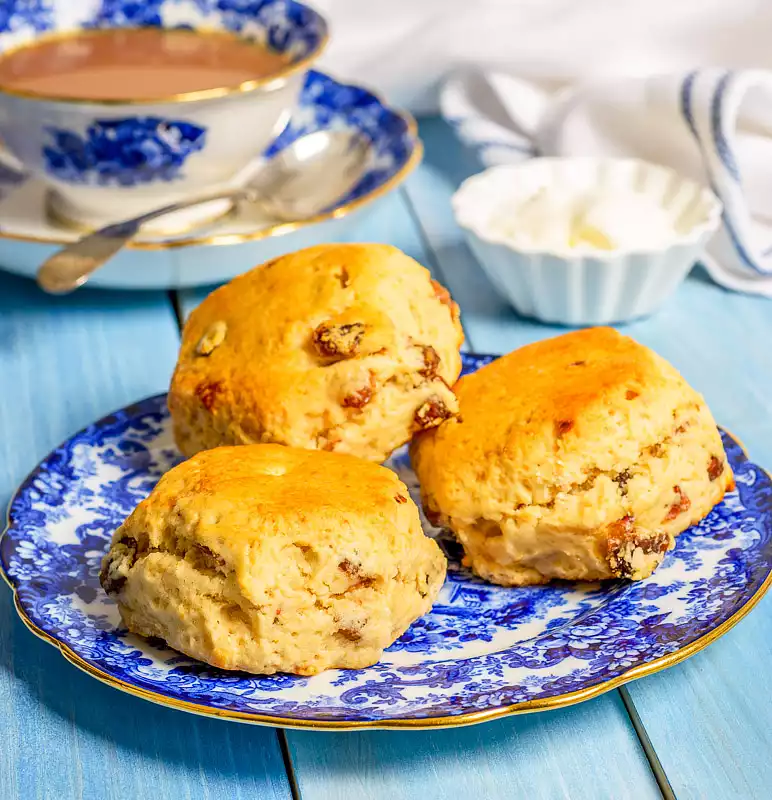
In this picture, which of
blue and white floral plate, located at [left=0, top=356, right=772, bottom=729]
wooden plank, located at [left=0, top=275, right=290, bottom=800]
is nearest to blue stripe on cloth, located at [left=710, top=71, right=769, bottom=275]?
blue and white floral plate, located at [left=0, top=356, right=772, bottom=729]

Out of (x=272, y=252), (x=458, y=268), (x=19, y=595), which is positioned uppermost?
(x=19, y=595)

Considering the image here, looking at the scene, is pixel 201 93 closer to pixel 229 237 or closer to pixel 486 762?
pixel 229 237

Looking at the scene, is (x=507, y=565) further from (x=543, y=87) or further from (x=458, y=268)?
(x=543, y=87)

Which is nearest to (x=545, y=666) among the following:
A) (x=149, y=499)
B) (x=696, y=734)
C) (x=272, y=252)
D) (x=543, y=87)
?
(x=696, y=734)

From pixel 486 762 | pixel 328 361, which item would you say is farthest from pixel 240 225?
pixel 486 762

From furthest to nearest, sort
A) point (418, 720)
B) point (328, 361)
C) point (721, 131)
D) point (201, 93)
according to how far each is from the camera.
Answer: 1. point (721, 131)
2. point (201, 93)
3. point (328, 361)
4. point (418, 720)
